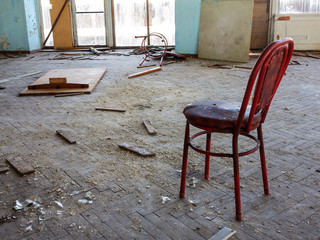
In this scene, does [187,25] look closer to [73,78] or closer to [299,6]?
[299,6]

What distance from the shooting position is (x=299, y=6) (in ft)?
41.9

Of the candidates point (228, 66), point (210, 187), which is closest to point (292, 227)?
point (210, 187)

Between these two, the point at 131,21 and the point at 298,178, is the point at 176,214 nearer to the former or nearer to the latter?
the point at 298,178

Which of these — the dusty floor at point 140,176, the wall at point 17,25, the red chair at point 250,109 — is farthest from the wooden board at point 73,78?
the wall at point 17,25

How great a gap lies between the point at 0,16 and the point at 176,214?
13.8m

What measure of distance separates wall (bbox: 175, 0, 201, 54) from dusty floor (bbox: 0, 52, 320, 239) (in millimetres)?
5841

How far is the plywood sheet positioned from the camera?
34.2 ft

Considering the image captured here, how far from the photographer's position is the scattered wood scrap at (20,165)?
330cm

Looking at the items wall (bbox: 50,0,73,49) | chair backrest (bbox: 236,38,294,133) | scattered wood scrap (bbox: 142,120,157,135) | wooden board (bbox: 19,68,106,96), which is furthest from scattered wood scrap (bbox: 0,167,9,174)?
wall (bbox: 50,0,73,49)

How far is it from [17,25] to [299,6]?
10989mm

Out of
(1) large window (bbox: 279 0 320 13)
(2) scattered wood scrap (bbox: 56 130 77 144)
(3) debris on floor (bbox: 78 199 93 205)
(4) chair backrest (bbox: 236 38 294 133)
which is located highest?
(1) large window (bbox: 279 0 320 13)

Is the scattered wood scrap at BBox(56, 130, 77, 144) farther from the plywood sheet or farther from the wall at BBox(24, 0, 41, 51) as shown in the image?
the wall at BBox(24, 0, 41, 51)

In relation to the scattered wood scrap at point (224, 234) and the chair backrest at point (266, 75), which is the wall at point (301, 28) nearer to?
the chair backrest at point (266, 75)

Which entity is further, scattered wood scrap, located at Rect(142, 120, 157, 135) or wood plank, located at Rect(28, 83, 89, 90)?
wood plank, located at Rect(28, 83, 89, 90)
